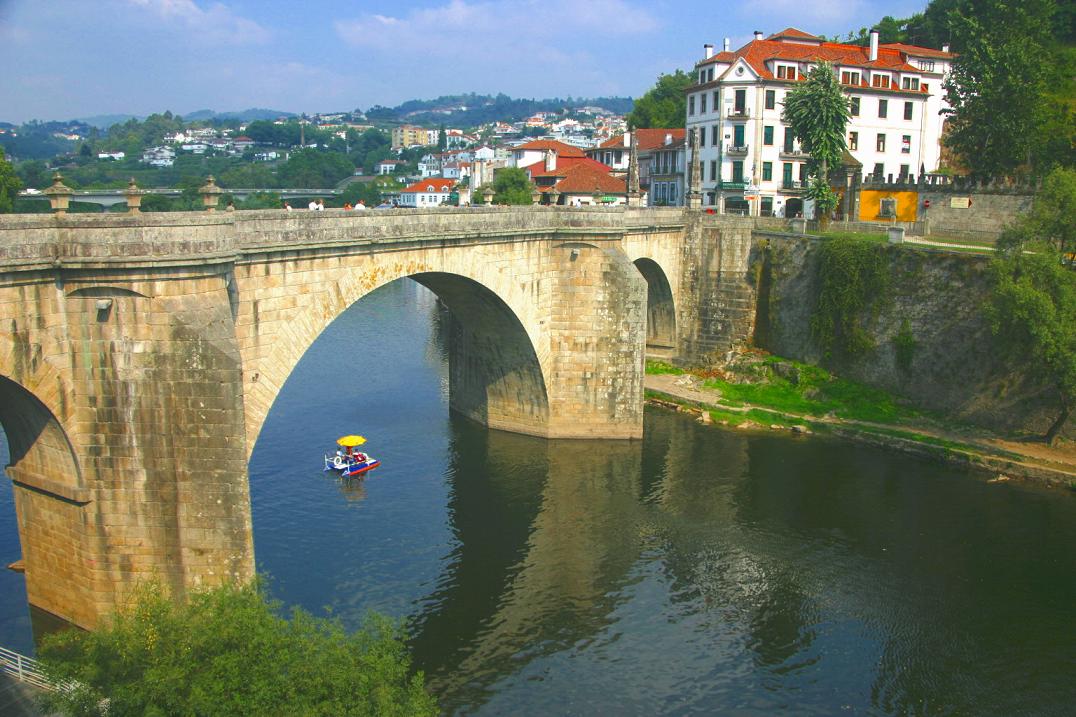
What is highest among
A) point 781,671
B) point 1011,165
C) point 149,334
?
point 1011,165

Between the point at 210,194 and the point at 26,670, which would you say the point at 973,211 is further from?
the point at 26,670

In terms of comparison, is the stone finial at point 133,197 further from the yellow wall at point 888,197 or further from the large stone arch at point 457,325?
the yellow wall at point 888,197

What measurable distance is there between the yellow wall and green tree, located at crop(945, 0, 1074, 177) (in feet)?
13.9

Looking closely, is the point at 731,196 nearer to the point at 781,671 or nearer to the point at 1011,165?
the point at 1011,165

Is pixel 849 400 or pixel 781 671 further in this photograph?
pixel 849 400

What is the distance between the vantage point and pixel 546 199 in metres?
78.9

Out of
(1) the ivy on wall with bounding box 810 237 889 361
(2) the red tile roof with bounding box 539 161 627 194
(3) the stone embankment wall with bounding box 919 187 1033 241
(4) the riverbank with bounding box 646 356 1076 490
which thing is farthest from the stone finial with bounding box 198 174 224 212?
(2) the red tile roof with bounding box 539 161 627 194

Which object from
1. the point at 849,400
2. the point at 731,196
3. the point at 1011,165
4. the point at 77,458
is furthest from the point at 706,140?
the point at 77,458

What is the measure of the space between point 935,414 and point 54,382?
36836mm

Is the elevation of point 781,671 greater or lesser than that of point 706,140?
lesser

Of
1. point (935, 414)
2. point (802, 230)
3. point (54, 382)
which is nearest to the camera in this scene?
point (54, 382)

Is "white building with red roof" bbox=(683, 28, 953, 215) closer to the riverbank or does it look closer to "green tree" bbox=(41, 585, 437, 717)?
the riverbank

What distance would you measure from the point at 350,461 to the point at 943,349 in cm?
2780

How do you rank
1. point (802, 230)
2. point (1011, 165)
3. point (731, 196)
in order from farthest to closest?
point (731, 196) < point (1011, 165) < point (802, 230)
